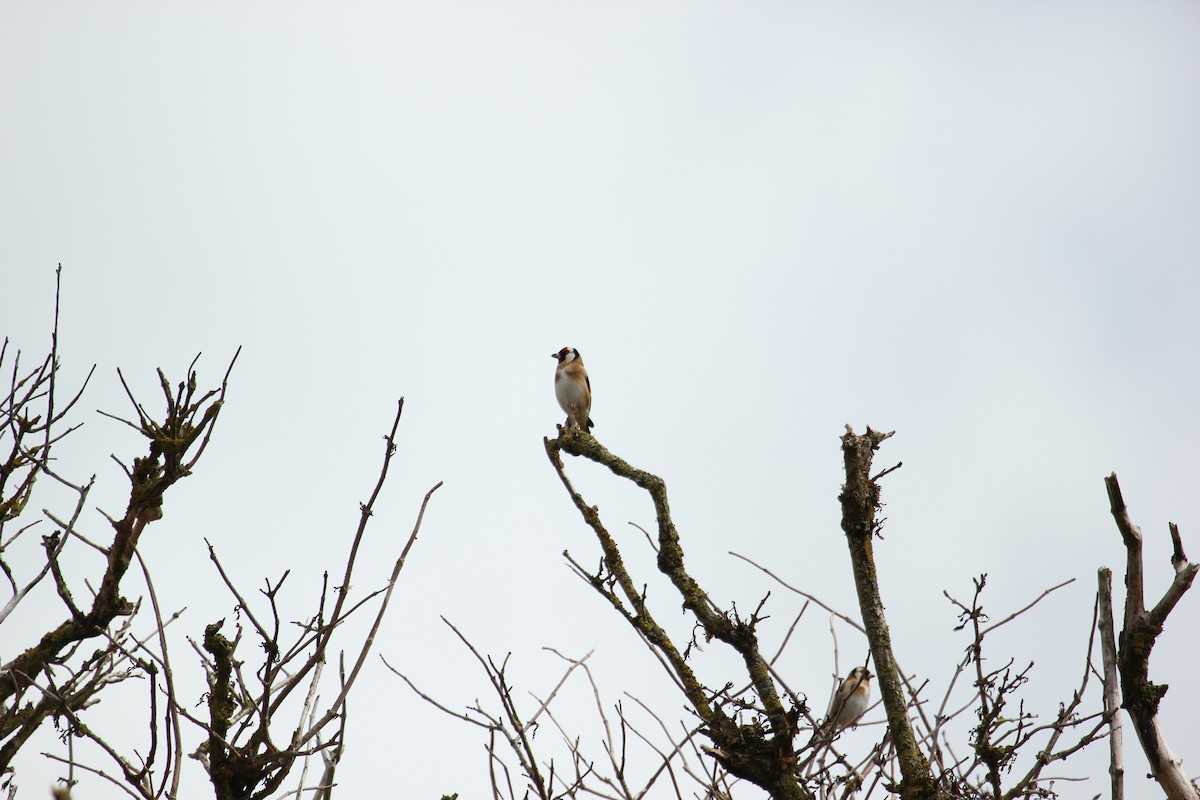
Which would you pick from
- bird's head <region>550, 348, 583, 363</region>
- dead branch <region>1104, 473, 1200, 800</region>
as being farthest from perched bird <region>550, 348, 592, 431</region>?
dead branch <region>1104, 473, 1200, 800</region>

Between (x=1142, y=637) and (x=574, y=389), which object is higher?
(x=574, y=389)

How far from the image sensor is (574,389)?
35.7ft

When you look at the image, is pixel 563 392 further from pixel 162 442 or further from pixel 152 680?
pixel 152 680

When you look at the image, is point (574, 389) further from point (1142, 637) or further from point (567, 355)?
point (1142, 637)

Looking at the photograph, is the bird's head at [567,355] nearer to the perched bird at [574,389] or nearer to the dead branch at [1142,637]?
the perched bird at [574,389]

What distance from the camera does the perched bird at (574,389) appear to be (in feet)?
35.8

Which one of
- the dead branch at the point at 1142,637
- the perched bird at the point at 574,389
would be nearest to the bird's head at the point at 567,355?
the perched bird at the point at 574,389

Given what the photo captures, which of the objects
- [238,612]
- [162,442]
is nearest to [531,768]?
[238,612]

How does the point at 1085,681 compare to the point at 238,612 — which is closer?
the point at 238,612

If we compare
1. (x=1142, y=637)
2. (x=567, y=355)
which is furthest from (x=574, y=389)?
(x=1142, y=637)

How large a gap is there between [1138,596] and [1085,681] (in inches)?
21.0

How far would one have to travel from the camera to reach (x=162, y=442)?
12.2ft

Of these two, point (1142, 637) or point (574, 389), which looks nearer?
point (1142, 637)

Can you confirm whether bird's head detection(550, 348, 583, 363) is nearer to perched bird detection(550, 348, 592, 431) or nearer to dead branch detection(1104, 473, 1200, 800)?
perched bird detection(550, 348, 592, 431)
